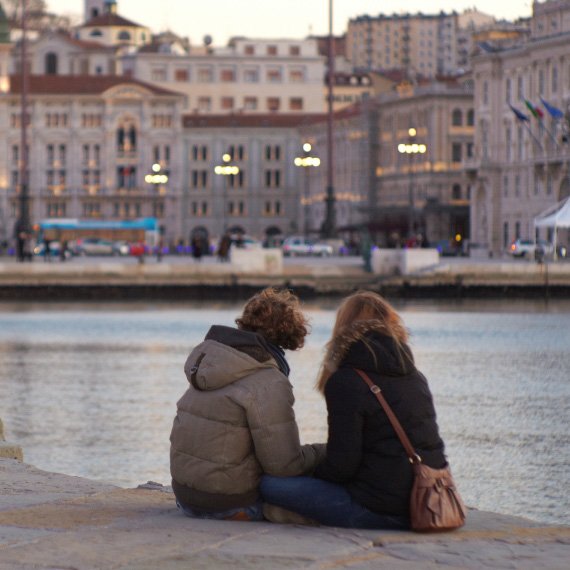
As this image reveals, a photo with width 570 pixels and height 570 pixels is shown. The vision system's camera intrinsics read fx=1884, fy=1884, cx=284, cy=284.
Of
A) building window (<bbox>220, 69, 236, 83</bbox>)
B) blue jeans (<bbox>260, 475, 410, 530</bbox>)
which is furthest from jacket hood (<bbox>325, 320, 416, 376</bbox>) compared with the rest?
building window (<bbox>220, 69, 236, 83</bbox>)

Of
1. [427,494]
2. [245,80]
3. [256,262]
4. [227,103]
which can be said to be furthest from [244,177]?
[427,494]

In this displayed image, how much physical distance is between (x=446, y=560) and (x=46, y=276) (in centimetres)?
5272

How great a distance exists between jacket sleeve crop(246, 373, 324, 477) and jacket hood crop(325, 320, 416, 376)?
0.37 meters

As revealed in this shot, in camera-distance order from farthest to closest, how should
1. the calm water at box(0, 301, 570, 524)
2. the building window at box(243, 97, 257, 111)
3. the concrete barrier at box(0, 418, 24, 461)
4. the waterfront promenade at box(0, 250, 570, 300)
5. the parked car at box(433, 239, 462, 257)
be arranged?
the building window at box(243, 97, 257, 111), the parked car at box(433, 239, 462, 257), the waterfront promenade at box(0, 250, 570, 300), the calm water at box(0, 301, 570, 524), the concrete barrier at box(0, 418, 24, 461)

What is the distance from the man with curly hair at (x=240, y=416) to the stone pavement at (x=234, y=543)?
161 millimetres

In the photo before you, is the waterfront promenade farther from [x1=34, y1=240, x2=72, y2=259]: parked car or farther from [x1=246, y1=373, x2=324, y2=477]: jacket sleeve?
[x1=246, y1=373, x2=324, y2=477]: jacket sleeve

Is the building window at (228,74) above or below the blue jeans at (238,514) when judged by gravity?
above

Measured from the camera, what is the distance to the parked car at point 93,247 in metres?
101

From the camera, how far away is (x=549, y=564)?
8.17 meters

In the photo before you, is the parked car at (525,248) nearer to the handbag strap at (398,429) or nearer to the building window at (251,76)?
the handbag strap at (398,429)

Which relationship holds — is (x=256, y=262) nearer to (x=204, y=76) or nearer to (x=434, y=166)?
(x=434, y=166)

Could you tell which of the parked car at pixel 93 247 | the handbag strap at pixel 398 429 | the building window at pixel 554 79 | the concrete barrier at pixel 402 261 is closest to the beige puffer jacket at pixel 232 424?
the handbag strap at pixel 398 429

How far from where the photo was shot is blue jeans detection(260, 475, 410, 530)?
8859 mm

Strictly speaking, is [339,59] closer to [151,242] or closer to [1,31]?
[1,31]
